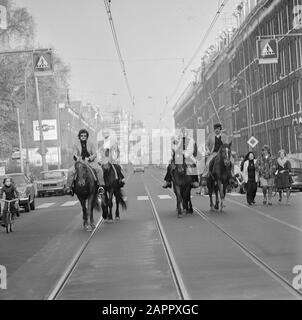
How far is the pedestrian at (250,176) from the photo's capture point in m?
25.7

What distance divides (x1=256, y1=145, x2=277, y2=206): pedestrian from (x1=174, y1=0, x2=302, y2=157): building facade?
2090cm

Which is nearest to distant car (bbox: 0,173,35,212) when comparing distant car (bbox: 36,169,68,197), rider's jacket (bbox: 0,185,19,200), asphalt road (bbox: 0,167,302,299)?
rider's jacket (bbox: 0,185,19,200)

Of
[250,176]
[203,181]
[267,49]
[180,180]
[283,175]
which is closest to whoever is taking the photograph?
[180,180]

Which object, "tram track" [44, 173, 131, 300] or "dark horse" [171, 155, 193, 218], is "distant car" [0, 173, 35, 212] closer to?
"dark horse" [171, 155, 193, 218]

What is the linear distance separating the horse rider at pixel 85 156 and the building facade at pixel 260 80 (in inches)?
1179

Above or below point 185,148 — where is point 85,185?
below

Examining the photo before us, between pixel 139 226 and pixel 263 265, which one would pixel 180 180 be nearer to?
pixel 139 226

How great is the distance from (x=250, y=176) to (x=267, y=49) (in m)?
10.3

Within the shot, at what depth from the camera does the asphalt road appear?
376 inches

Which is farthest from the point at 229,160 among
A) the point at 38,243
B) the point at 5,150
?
the point at 5,150

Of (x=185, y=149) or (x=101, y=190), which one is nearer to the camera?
(x=101, y=190)

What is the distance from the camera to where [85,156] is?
18.7 metres

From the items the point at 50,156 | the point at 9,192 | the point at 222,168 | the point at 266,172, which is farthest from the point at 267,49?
the point at 50,156
